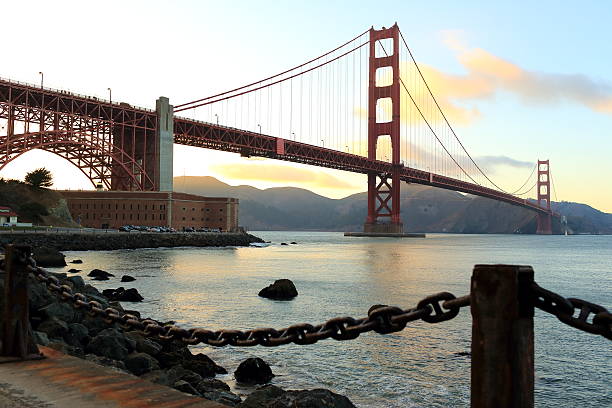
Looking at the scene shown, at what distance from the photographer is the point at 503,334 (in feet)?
6.88

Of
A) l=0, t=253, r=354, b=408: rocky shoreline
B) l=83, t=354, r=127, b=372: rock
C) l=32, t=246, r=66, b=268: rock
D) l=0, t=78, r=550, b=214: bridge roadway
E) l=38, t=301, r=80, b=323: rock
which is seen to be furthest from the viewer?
l=0, t=78, r=550, b=214: bridge roadway

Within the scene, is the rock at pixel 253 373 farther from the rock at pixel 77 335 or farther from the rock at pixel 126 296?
the rock at pixel 126 296

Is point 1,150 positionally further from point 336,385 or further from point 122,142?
point 336,385

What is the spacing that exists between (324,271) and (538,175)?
137949mm

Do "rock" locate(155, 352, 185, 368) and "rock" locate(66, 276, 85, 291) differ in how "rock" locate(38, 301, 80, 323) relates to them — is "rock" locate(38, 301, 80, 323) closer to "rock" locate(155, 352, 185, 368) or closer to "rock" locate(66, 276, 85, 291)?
"rock" locate(155, 352, 185, 368)

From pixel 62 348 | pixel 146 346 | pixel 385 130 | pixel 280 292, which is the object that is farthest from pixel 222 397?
pixel 385 130

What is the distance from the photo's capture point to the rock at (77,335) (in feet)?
26.5

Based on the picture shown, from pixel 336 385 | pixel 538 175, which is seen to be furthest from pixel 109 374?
pixel 538 175

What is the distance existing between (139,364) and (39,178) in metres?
67.2

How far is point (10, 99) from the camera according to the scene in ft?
187

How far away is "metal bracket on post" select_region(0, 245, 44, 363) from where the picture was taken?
4383mm

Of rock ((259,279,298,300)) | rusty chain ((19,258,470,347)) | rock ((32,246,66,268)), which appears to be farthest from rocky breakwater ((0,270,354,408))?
rock ((32,246,66,268))

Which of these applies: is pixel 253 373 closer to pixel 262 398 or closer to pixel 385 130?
pixel 262 398

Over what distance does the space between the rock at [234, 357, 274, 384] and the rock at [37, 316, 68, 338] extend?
2.80 meters
